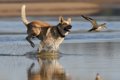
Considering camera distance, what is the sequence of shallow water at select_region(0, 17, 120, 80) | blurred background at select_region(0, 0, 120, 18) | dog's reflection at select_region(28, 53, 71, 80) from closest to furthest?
1. dog's reflection at select_region(28, 53, 71, 80)
2. shallow water at select_region(0, 17, 120, 80)
3. blurred background at select_region(0, 0, 120, 18)

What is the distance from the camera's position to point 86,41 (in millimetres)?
19516

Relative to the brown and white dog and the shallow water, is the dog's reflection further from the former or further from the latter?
the brown and white dog

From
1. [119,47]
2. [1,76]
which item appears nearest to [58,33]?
[119,47]

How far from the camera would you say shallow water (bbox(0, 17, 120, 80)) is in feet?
43.0

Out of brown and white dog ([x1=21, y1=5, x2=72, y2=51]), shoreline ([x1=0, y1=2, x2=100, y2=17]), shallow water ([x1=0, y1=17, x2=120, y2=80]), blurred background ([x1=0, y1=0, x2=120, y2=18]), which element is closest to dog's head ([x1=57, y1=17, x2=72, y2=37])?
brown and white dog ([x1=21, y1=5, x2=72, y2=51])

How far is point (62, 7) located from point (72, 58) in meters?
25.1

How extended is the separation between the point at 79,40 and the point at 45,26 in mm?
2995

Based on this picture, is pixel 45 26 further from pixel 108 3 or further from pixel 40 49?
pixel 108 3

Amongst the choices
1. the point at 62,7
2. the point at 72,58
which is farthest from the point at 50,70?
the point at 62,7

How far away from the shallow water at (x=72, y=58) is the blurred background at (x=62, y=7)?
47.9ft

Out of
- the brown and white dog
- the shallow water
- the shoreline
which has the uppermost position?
the brown and white dog

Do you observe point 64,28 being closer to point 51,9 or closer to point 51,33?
point 51,33

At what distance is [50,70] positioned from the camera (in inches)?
546

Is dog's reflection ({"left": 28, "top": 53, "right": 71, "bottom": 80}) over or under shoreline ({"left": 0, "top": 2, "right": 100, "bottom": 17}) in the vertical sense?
over
